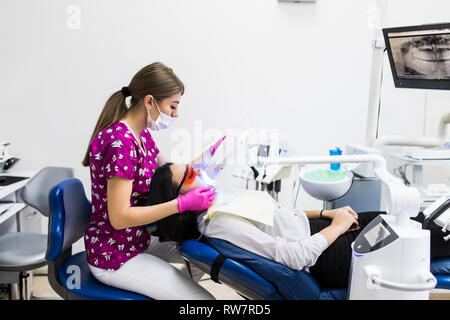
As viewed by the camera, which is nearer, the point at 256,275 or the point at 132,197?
the point at 256,275

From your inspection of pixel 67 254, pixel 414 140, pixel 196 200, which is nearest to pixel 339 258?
pixel 196 200

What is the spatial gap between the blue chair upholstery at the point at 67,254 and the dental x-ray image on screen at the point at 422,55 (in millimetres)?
1537

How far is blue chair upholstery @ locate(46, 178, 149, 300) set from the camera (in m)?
1.26

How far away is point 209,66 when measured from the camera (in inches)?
96.5

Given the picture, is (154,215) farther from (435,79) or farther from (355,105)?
(355,105)

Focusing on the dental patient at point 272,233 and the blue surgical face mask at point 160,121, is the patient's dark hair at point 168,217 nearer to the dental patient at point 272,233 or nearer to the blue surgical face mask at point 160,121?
the dental patient at point 272,233

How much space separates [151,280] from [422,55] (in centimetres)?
150

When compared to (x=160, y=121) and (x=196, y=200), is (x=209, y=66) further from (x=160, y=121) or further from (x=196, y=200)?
(x=196, y=200)

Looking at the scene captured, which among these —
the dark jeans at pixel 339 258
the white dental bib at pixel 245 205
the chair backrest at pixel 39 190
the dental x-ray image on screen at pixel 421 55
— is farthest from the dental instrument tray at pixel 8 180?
the dental x-ray image on screen at pixel 421 55

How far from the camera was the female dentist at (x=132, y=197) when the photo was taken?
1.22m

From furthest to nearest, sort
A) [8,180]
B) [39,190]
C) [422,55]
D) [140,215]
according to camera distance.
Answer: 1. [8,180]
2. [39,190]
3. [422,55]
4. [140,215]

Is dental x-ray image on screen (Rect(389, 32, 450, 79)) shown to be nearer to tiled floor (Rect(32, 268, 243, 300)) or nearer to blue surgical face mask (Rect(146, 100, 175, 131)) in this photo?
blue surgical face mask (Rect(146, 100, 175, 131))

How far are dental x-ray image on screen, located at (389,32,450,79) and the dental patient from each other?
72 cm
